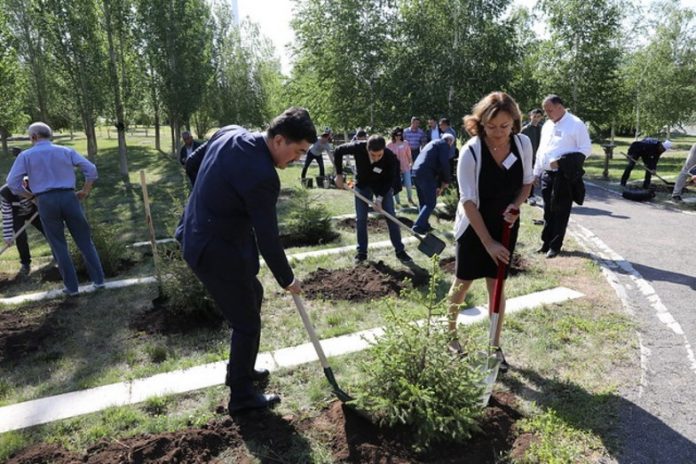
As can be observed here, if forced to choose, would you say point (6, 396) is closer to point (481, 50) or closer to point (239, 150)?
point (239, 150)

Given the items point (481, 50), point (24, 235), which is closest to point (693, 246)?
point (24, 235)

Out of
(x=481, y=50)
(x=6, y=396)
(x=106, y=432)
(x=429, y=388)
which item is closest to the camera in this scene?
(x=429, y=388)

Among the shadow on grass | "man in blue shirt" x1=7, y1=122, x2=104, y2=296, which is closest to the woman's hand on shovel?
the shadow on grass

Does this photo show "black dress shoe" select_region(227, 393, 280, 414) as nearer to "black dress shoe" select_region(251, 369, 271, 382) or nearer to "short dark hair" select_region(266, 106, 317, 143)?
"black dress shoe" select_region(251, 369, 271, 382)

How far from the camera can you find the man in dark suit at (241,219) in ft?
8.13

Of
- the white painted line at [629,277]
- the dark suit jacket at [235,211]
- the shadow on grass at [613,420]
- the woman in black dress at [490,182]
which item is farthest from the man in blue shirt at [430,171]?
the dark suit jacket at [235,211]

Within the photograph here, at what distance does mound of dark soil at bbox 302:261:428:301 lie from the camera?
5152 millimetres

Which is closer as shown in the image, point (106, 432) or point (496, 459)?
point (496, 459)

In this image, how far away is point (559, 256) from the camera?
6.21 meters

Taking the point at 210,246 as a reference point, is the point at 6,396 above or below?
below

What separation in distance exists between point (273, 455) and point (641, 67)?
25.5 m

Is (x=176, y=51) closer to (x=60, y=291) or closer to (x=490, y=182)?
(x=60, y=291)

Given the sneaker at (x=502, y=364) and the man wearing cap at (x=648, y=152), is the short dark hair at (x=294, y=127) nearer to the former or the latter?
the sneaker at (x=502, y=364)

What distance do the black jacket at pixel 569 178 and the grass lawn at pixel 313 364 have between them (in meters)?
0.85
